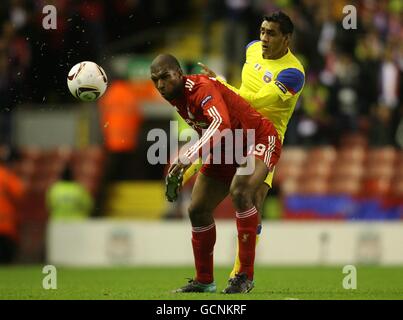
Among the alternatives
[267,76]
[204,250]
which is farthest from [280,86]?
[204,250]

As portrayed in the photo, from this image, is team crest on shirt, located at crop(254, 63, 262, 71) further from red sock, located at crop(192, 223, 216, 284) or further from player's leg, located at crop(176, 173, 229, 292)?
red sock, located at crop(192, 223, 216, 284)

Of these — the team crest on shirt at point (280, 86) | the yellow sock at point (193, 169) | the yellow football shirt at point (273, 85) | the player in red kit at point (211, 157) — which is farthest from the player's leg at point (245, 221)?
the team crest on shirt at point (280, 86)

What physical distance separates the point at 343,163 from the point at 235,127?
839 cm

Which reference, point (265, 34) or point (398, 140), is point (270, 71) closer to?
point (265, 34)

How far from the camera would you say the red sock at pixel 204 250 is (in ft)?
31.1

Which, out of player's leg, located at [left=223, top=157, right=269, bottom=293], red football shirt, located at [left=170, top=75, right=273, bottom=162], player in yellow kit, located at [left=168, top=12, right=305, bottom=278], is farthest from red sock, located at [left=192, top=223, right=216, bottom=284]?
red football shirt, located at [left=170, top=75, right=273, bottom=162]

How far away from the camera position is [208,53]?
1931 cm

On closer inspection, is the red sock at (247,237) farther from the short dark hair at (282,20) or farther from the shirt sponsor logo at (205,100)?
the short dark hair at (282,20)

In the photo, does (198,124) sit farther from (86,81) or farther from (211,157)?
(86,81)

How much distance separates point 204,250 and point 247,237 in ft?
1.34

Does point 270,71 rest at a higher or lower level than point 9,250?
higher

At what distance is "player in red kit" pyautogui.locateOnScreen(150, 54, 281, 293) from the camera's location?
9031 mm
